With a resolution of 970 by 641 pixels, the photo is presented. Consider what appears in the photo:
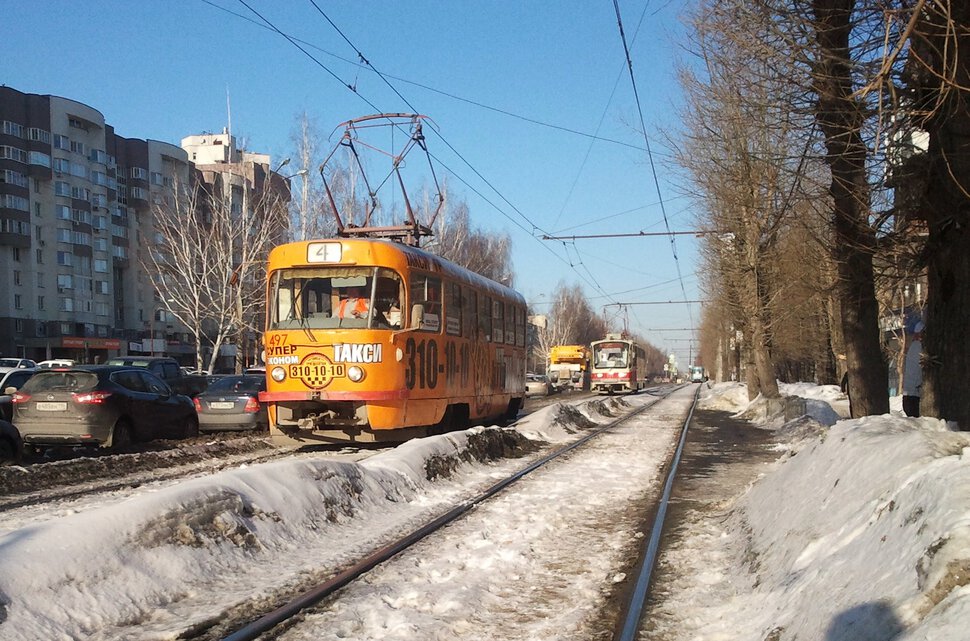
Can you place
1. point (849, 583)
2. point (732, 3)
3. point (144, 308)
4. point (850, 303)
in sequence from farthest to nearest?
point (144, 308)
point (850, 303)
point (732, 3)
point (849, 583)

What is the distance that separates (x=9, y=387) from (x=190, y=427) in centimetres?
382

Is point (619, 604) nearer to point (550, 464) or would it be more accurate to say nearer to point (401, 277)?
point (550, 464)

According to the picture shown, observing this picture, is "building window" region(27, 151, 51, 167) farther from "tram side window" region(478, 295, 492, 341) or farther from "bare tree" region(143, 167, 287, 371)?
"tram side window" region(478, 295, 492, 341)

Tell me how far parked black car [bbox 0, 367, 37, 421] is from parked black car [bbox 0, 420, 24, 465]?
260cm

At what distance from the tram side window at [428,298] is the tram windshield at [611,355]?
33794 mm

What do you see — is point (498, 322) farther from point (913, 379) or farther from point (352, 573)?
point (352, 573)

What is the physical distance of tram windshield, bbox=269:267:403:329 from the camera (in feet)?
41.7

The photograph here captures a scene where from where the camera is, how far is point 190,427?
625 inches

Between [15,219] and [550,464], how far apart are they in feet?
188

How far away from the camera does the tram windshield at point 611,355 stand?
4688cm

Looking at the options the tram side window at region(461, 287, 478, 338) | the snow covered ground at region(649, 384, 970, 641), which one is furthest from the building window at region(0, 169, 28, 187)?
the snow covered ground at region(649, 384, 970, 641)

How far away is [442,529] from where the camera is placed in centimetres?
756

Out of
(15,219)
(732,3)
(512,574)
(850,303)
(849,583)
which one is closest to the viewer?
(849,583)

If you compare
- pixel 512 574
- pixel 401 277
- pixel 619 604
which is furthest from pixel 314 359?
pixel 619 604
